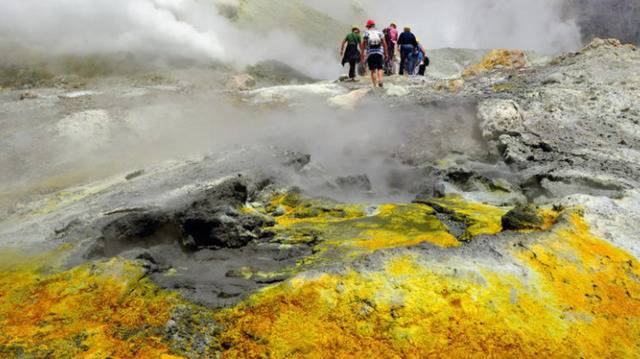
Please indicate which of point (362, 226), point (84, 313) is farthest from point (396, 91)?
point (84, 313)

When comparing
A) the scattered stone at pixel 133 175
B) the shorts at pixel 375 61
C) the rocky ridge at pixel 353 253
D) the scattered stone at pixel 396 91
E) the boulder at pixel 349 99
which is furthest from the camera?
the shorts at pixel 375 61

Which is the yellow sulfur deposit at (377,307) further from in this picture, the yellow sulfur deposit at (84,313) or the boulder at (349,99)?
the boulder at (349,99)

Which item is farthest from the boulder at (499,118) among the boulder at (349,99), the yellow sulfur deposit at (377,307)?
the yellow sulfur deposit at (377,307)

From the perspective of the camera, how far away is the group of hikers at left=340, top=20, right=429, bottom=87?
45.1 feet

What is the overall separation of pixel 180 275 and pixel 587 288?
3.75 metres

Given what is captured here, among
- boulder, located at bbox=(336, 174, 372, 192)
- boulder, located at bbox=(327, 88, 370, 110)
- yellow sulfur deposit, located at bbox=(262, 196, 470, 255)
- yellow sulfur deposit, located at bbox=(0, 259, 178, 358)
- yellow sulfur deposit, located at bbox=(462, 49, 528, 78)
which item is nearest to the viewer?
yellow sulfur deposit, located at bbox=(0, 259, 178, 358)

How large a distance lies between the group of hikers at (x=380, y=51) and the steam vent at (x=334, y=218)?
86 cm

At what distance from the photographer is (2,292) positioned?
4492 millimetres

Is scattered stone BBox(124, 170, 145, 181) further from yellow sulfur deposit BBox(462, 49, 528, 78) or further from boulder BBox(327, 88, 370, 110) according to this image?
yellow sulfur deposit BBox(462, 49, 528, 78)

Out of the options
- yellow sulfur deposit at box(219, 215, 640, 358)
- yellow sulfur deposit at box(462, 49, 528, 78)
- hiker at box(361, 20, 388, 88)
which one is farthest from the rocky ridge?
yellow sulfur deposit at box(462, 49, 528, 78)

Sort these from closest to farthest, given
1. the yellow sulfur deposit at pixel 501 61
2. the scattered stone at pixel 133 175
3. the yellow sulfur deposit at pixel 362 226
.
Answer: the yellow sulfur deposit at pixel 362 226 → the scattered stone at pixel 133 175 → the yellow sulfur deposit at pixel 501 61

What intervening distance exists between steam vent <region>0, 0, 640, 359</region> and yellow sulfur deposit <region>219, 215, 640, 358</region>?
0.6 inches

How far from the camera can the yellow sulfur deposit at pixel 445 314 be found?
357 cm

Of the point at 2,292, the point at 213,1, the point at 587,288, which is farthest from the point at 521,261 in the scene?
the point at 213,1
